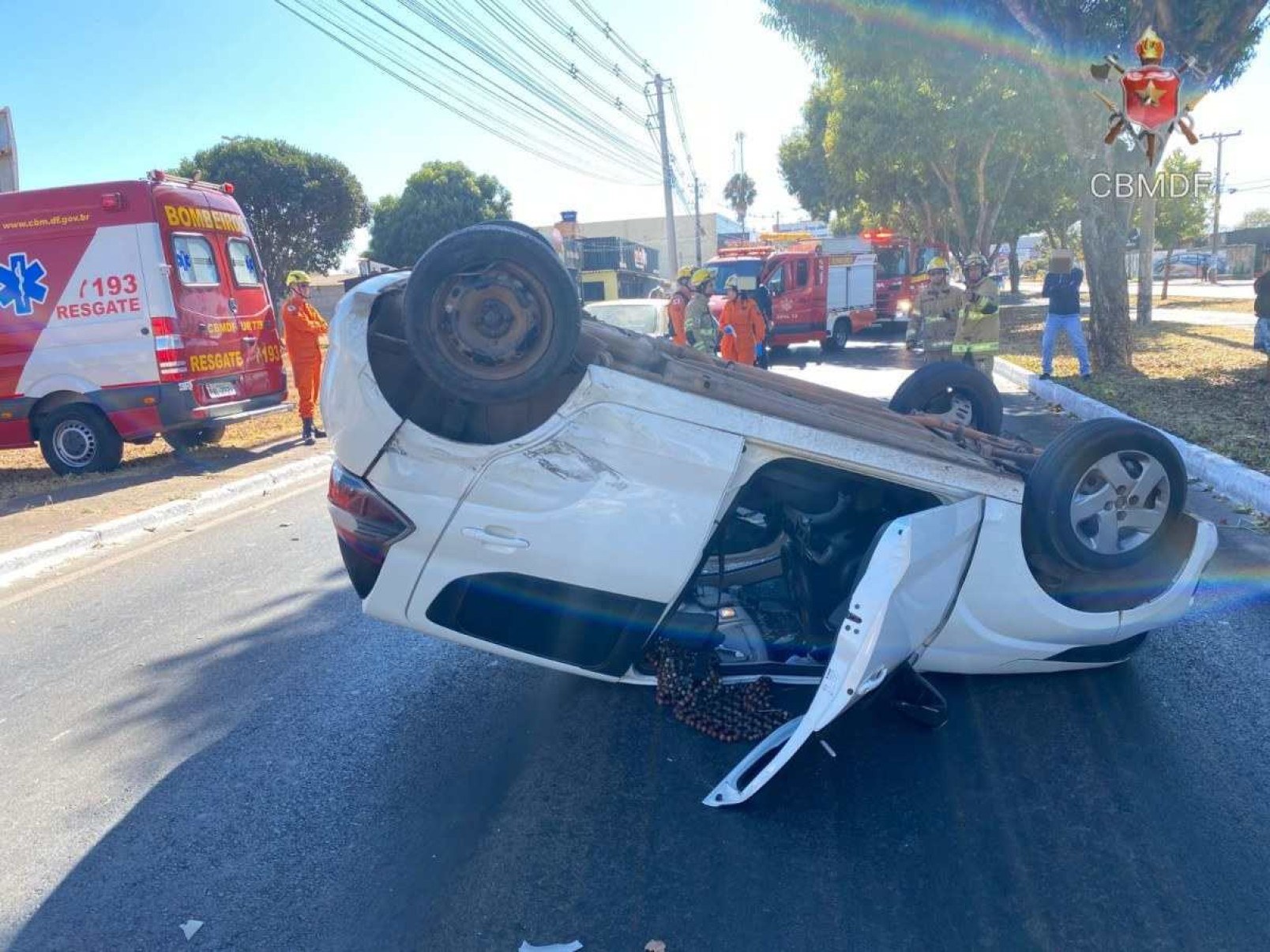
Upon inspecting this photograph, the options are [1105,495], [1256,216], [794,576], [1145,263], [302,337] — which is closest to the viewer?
[1105,495]

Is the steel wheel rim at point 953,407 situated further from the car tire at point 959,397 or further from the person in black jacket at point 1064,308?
the person in black jacket at point 1064,308

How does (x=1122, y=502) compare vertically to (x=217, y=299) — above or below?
below

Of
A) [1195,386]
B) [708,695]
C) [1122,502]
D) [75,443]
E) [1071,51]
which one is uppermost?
[1071,51]

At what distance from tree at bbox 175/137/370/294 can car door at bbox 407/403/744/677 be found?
37.4 metres

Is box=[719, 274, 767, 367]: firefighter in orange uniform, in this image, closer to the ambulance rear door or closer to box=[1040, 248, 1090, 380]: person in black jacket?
box=[1040, 248, 1090, 380]: person in black jacket

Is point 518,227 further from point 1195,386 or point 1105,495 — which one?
point 1195,386

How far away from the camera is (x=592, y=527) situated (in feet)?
10.2

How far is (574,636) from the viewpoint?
3.34 meters

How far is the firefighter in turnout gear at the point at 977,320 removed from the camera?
10078 millimetres

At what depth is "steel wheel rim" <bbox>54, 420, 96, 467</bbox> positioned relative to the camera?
952 cm

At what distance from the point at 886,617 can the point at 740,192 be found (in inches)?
3417

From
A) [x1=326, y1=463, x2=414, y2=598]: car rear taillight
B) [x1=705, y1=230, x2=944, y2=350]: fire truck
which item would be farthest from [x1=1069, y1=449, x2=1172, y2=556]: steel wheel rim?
[x1=705, y1=230, x2=944, y2=350]: fire truck

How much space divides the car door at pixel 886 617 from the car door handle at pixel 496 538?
3.39 feet

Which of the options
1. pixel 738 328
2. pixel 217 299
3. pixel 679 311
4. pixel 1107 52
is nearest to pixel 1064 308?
pixel 1107 52
